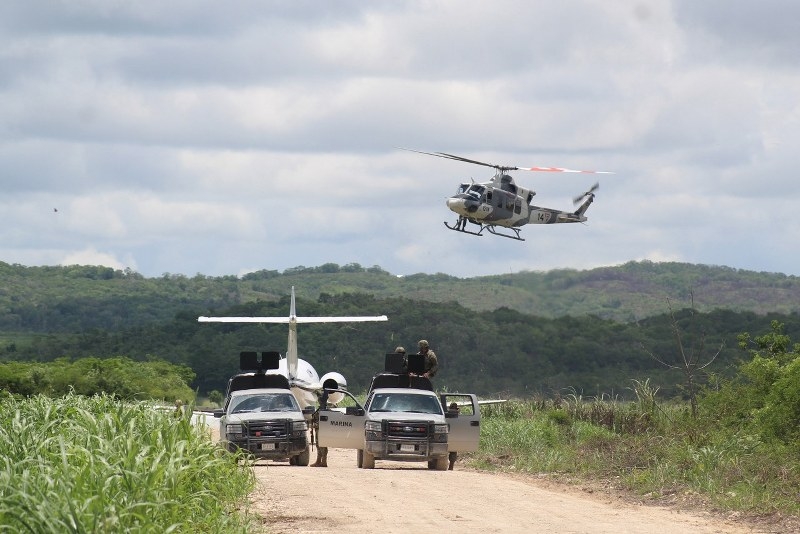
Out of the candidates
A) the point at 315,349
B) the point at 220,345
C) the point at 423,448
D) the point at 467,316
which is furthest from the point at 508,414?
the point at 220,345

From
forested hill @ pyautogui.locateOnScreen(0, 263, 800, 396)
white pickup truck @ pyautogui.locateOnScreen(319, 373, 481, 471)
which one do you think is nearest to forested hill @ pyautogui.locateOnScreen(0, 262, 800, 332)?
forested hill @ pyautogui.locateOnScreen(0, 263, 800, 396)

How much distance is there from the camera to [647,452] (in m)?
24.3

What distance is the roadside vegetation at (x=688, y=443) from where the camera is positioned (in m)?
20.0

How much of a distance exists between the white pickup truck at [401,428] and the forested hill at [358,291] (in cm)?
1411

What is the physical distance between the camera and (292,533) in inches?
610

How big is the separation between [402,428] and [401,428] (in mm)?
18

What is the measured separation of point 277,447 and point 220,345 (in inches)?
2520

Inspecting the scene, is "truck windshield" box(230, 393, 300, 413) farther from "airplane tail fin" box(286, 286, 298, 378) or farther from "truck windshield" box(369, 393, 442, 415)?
"airplane tail fin" box(286, 286, 298, 378)

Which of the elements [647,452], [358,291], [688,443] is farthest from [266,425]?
[358,291]

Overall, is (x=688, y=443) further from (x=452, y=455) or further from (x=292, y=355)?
(x=292, y=355)

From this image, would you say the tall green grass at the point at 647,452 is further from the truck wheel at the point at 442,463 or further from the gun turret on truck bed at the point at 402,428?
the gun turret on truck bed at the point at 402,428

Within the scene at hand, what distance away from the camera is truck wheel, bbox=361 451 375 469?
2613 centimetres

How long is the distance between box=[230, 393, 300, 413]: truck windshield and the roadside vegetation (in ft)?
13.1

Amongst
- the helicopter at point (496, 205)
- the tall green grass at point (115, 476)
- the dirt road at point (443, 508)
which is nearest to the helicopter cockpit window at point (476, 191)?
the helicopter at point (496, 205)
